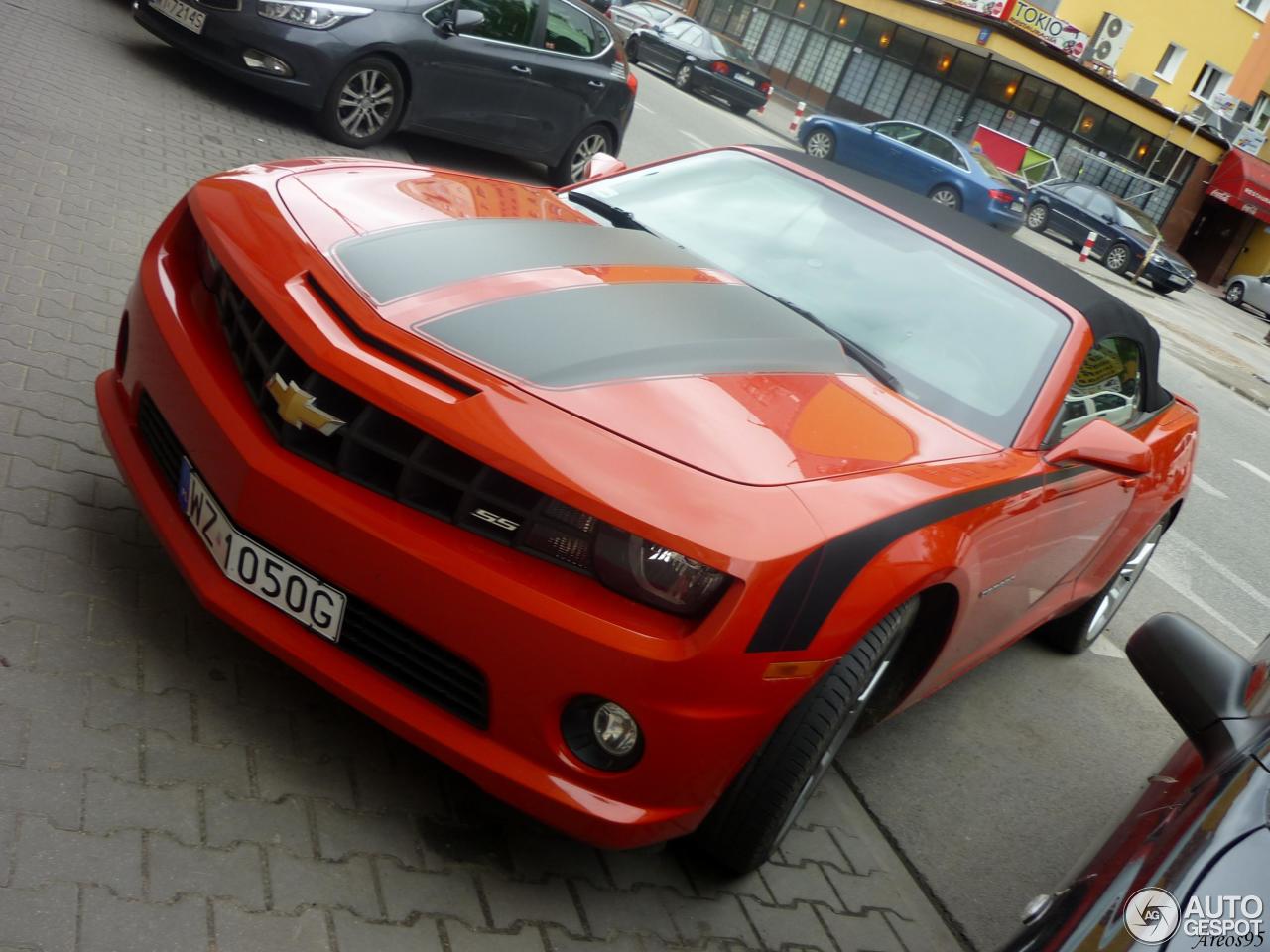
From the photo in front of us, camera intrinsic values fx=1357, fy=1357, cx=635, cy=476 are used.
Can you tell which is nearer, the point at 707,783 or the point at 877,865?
the point at 707,783

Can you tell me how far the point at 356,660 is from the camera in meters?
2.77

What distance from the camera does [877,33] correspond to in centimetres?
4266

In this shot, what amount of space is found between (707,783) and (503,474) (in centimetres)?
75

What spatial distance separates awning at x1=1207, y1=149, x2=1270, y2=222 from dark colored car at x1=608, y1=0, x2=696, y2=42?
70.2ft

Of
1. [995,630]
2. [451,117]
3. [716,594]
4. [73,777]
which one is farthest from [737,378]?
[451,117]

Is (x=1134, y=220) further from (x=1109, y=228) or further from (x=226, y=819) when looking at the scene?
(x=226, y=819)

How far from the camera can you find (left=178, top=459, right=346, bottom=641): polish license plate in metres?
2.75

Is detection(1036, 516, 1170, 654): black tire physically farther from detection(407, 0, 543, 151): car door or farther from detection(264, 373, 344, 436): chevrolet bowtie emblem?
detection(407, 0, 543, 151): car door

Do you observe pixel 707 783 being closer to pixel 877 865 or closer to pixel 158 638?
pixel 877 865

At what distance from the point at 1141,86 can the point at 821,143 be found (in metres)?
21.1

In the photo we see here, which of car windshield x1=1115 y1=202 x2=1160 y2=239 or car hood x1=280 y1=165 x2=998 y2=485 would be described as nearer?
car hood x1=280 y1=165 x2=998 y2=485

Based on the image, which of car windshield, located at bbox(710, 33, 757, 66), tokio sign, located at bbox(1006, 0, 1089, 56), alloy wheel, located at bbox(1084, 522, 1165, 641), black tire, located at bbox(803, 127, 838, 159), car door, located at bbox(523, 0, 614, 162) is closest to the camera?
alloy wheel, located at bbox(1084, 522, 1165, 641)

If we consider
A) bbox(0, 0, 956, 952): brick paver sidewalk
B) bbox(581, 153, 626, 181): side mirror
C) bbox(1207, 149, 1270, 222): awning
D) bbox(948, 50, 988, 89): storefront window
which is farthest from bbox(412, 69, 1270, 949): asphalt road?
bbox(1207, 149, 1270, 222): awning

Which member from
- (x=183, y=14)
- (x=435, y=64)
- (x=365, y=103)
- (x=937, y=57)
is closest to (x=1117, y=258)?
(x=937, y=57)
